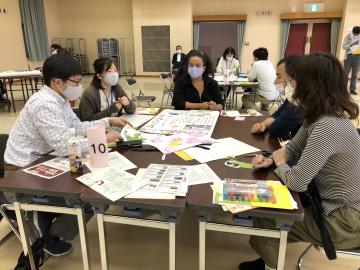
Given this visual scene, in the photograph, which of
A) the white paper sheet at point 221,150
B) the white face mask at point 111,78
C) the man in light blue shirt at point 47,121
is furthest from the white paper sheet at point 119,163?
the white face mask at point 111,78

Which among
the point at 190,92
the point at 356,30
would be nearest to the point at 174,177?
the point at 190,92

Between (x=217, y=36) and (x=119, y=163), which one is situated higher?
(x=217, y=36)

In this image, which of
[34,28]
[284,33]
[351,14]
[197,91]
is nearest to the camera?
[197,91]

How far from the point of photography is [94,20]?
11.0 meters

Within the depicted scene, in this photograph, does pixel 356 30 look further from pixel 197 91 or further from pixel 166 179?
pixel 166 179

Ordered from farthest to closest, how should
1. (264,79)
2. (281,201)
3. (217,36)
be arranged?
(217,36), (264,79), (281,201)

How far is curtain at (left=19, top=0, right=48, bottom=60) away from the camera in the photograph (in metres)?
9.72

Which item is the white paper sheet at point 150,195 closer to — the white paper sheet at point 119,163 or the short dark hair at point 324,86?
the white paper sheet at point 119,163

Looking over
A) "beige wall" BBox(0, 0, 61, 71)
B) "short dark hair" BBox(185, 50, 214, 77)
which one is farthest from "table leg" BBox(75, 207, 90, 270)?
"beige wall" BBox(0, 0, 61, 71)

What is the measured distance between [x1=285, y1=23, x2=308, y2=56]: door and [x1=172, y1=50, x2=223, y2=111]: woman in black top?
7662 millimetres

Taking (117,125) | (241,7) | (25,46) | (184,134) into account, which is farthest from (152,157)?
(25,46)

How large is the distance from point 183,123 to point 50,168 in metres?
1.08

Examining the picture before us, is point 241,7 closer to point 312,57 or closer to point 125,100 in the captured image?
point 125,100

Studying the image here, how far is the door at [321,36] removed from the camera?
957cm
